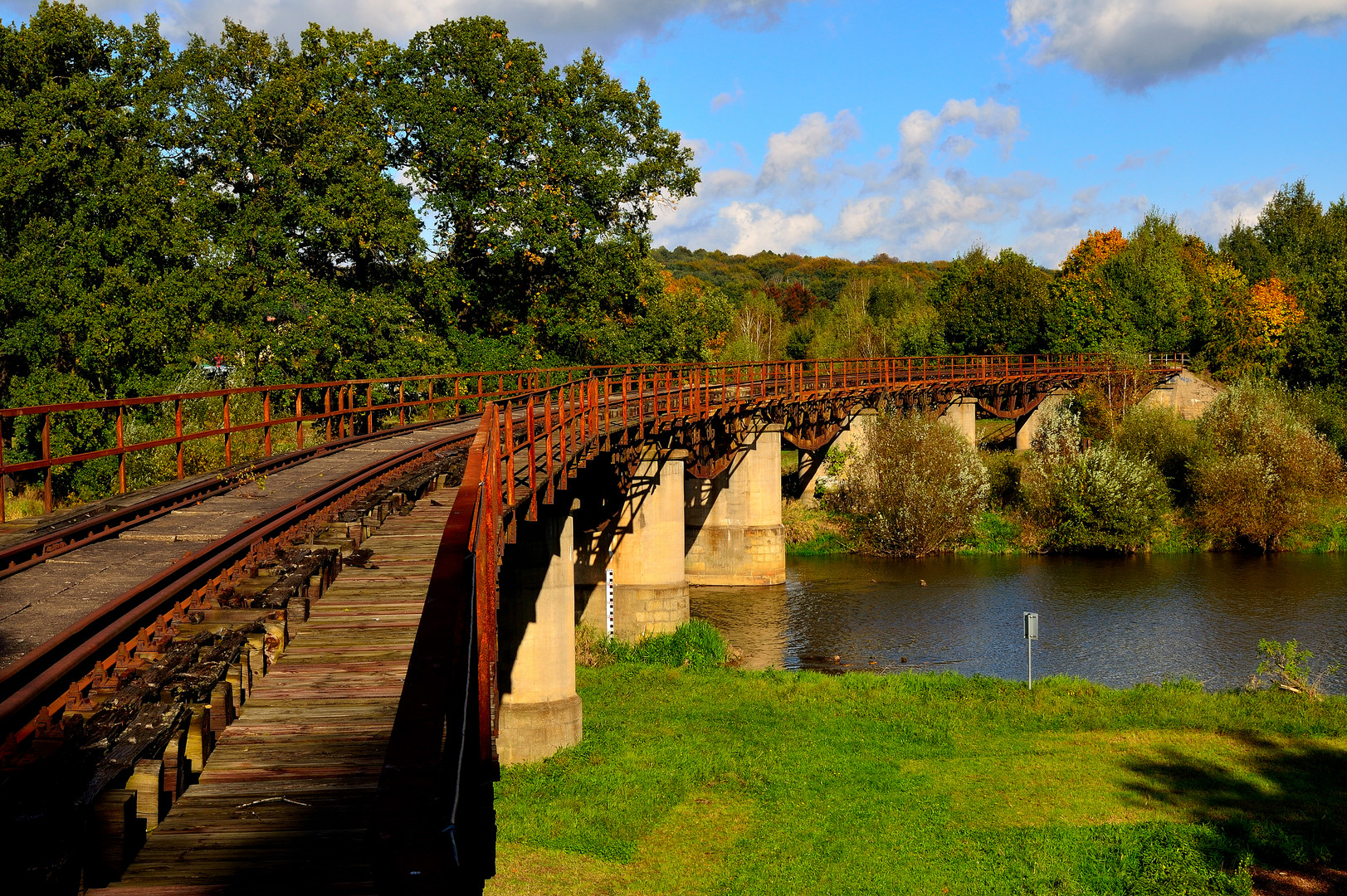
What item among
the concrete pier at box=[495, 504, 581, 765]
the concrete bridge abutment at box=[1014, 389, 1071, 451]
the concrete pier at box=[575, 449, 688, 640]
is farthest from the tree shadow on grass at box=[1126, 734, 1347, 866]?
the concrete bridge abutment at box=[1014, 389, 1071, 451]

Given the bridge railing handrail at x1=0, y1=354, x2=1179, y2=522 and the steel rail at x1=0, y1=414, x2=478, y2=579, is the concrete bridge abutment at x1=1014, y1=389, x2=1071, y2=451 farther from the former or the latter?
the steel rail at x1=0, y1=414, x2=478, y2=579

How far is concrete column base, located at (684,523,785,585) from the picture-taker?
39875mm

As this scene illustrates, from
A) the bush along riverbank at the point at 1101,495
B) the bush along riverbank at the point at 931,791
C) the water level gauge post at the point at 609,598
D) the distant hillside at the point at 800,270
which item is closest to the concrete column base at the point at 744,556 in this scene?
the bush along riverbank at the point at 1101,495

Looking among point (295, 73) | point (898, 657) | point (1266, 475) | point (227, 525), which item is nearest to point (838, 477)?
point (1266, 475)

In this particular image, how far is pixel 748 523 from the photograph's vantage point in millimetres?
39969

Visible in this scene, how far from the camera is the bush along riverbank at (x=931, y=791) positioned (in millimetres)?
13617

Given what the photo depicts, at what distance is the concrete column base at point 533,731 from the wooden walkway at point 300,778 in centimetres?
1305

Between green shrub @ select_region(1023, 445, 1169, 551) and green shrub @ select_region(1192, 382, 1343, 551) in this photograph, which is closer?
green shrub @ select_region(1023, 445, 1169, 551)

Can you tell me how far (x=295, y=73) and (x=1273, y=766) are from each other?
32.4m

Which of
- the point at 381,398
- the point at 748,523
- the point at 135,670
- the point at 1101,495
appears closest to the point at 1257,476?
the point at 1101,495

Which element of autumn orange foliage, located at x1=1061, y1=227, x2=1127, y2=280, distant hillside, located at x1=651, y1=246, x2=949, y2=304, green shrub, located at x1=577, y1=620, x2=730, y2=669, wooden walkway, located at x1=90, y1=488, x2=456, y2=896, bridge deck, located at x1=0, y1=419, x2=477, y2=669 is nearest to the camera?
wooden walkway, located at x1=90, y1=488, x2=456, y2=896

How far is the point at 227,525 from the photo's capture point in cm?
1081

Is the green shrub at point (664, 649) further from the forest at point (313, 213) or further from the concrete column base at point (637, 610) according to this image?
the forest at point (313, 213)

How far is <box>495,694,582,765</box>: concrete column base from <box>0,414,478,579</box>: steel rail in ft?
19.3
